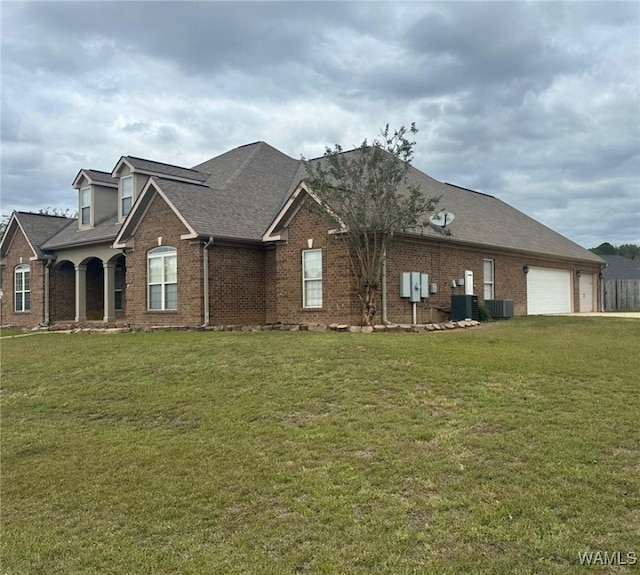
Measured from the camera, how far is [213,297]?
18828 mm

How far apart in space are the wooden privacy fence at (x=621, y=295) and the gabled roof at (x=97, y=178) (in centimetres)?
2433

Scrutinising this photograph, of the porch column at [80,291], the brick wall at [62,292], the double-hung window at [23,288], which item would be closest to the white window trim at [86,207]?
the porch column at [80,291]

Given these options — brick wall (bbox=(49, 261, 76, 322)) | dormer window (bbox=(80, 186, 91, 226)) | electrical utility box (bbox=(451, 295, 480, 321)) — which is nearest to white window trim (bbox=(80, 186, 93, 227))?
dormer window (bbox=(80, 186, 91, 226))

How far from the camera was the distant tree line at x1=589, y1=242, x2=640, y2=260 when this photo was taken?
88.0m

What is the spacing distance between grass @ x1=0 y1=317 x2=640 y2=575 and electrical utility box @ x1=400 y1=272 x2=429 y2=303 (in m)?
6.73

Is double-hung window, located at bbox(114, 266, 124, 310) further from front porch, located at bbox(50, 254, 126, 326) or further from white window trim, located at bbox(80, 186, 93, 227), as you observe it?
white window trim, located at bbox(80, 186, 93, 227)

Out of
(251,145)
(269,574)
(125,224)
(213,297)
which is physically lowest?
(269,574)

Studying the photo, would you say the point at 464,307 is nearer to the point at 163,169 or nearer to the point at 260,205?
the point at 260,205

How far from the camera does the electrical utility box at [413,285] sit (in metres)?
17.9

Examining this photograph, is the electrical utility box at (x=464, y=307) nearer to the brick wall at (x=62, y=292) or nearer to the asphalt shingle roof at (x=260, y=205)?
the asphalt shingle roof at (x=260, y=205)

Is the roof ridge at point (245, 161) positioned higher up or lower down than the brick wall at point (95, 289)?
higher up

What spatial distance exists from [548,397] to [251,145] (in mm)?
21218

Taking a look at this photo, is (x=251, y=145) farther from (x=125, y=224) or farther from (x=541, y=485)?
(x=541, y=485)

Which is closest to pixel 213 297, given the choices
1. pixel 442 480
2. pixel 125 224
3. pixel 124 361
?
pixel 125 224
